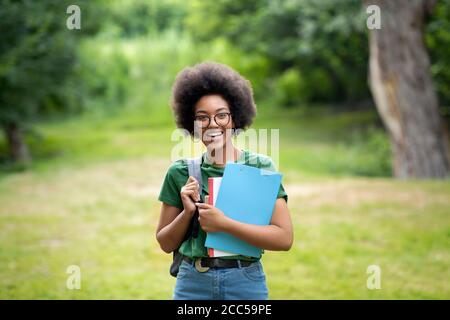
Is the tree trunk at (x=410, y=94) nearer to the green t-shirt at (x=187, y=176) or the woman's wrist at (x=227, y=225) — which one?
the green t-shirt at (x=187, y=176)

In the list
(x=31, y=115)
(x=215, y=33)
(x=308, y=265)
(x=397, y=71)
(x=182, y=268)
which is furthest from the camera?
(x=215, y=33)

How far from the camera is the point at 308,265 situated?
608 cm

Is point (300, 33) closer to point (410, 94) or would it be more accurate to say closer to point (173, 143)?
point (173, 143)

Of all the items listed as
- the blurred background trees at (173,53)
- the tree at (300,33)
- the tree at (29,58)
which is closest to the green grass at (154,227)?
the tree at (29,58)

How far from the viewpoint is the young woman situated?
2.41m

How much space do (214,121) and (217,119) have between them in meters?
0.01

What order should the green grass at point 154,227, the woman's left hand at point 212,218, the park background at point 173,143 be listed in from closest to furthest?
the woman's left hand at point 212,218
the green grass at point 154,227
the park background at point 173,143

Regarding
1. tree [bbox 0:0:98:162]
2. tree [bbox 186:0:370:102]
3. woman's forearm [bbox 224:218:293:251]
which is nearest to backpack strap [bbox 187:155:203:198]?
woman's forearm [bbox 224:218:293:251]

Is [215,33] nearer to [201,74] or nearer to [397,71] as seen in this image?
[397,71]

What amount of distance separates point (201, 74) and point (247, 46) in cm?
1479

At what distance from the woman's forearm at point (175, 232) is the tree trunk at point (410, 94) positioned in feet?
27.3

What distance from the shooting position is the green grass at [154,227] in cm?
547
